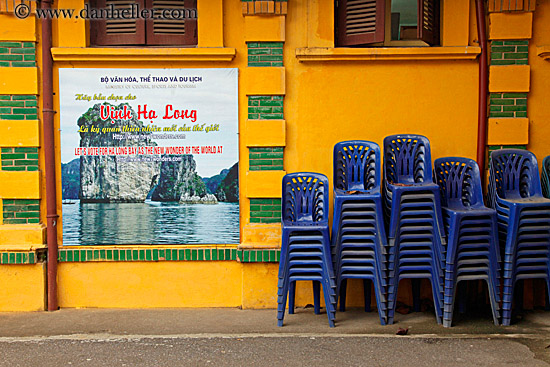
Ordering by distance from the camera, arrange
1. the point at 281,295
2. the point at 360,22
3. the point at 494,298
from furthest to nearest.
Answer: the point at 360,22 < the point at 494,298 < the point at 281,295

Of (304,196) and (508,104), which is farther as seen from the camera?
(508,104)

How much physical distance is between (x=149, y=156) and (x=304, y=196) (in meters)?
1.78

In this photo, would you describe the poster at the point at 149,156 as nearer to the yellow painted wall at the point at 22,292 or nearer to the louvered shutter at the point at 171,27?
the louvered shutter at the point at 171,27

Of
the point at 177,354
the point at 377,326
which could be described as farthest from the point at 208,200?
the point at 377,326

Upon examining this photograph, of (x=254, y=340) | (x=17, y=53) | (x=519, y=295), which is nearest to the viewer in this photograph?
(x=254, y=340)

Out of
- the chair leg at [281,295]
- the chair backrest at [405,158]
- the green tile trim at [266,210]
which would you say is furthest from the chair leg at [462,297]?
the green tile trim at [266,210]

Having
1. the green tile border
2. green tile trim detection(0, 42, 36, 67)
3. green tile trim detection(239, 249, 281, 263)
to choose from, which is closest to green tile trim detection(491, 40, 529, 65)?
green tile trim detection(239, 249, 281, 263)

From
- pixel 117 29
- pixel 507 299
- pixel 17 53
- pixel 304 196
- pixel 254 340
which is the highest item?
pixel 117 29

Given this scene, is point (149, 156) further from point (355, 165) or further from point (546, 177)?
point (546, 177)

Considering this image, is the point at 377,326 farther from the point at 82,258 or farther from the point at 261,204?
the point at 82,258

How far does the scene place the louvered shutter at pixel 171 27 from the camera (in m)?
6.25

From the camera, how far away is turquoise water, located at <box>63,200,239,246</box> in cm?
Answer: 613

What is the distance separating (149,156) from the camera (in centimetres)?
611

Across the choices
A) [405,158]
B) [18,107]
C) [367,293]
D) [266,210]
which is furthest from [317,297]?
[18,107]
